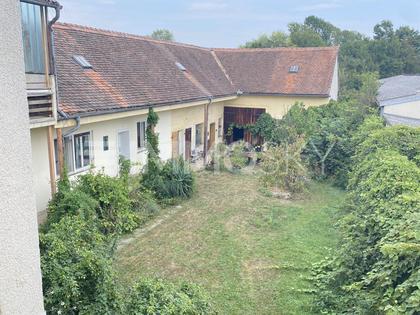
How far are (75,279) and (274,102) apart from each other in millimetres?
20645

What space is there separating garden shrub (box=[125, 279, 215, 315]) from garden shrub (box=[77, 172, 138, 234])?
14.4ft

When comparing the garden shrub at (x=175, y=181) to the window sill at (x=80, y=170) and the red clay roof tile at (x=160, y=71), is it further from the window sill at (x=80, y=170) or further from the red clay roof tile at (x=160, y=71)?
the window sill at (x=80, y=170)

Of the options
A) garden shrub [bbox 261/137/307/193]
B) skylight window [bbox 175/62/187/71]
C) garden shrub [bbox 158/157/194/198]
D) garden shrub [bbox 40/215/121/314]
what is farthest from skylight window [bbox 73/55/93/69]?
garden shrub [bbox 40/215/121/314]

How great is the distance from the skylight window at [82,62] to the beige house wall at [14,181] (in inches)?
441

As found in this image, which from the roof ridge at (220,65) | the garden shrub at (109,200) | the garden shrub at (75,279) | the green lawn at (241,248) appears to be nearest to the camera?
the garden shrub at (75,279)

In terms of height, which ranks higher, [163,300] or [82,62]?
[82,62]

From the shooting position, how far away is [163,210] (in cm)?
1310

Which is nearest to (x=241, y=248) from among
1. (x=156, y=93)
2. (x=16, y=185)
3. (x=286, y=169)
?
(x=286, y=169)

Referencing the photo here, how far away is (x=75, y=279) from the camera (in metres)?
5.40

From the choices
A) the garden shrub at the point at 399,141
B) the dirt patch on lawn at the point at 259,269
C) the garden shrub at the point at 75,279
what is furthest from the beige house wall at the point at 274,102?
the garden shrub at the point at 75,279

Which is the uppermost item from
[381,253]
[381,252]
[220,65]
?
[220,65]

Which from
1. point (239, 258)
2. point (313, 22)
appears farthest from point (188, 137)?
point (313, 22)

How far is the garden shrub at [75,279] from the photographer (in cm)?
504

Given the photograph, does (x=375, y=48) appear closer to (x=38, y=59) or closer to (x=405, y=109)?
(x=405, y=109)
